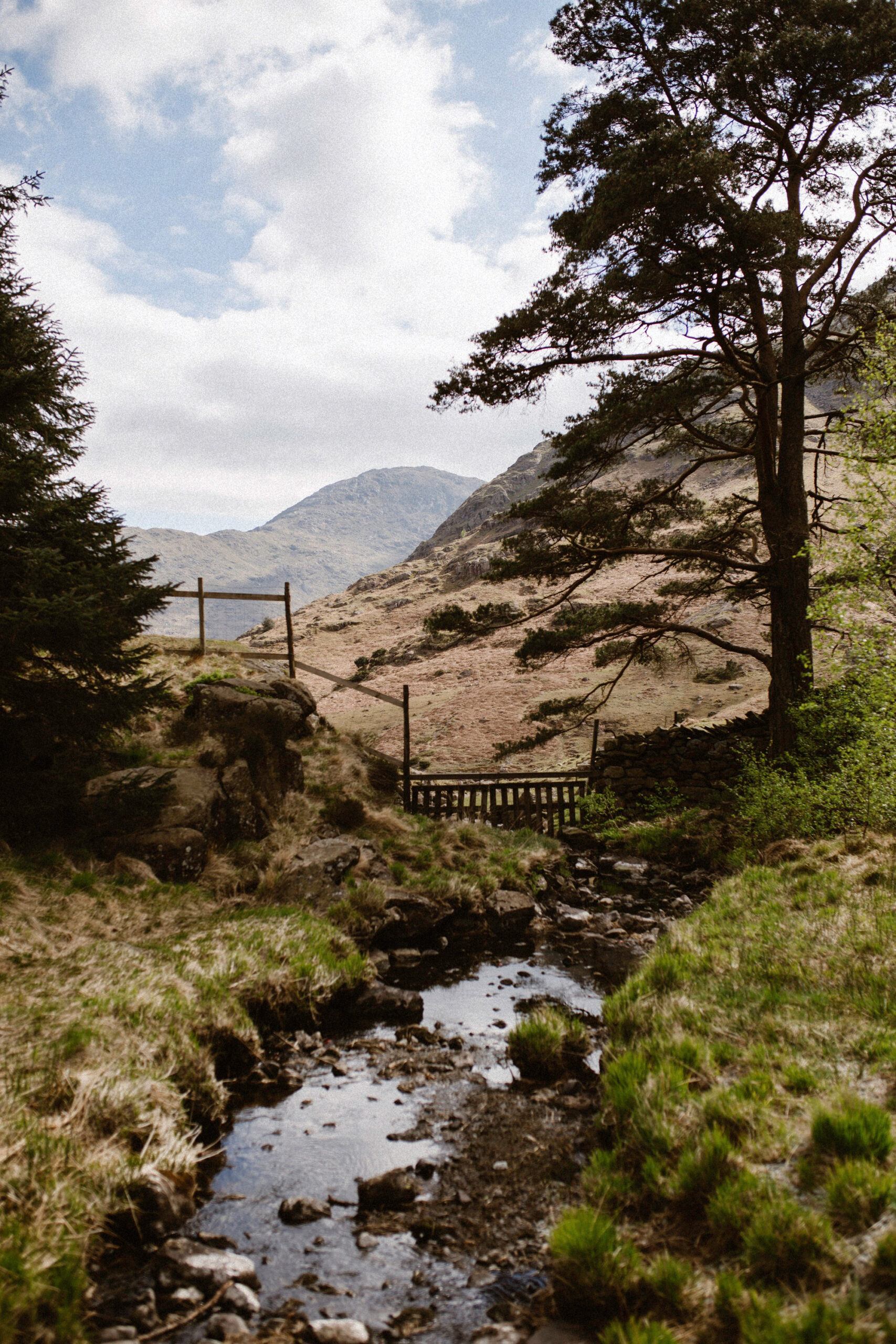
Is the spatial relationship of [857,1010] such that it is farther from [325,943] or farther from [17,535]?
[17,535]

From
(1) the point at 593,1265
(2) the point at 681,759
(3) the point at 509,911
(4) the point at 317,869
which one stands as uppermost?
(2) the point at 681,759

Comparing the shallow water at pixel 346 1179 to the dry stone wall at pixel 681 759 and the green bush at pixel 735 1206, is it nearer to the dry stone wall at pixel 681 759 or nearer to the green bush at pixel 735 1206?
the green bush at pixel 735 1206

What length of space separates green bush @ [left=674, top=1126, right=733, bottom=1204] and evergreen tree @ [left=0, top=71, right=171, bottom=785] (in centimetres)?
769

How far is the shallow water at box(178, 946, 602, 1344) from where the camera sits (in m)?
3.88

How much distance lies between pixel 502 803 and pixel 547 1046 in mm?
9446

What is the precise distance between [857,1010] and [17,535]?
33.0 ft

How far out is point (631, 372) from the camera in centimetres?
1455

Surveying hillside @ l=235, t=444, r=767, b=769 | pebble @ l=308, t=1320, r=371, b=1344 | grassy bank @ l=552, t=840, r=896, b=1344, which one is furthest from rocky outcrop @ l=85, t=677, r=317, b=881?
pebble @ l=308, t=1320, r=371, b=1344

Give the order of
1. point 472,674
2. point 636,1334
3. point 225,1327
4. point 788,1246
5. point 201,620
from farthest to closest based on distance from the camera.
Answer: point 472,674
point 201,620
point 225,1327
point 788,1246
point 636,1334

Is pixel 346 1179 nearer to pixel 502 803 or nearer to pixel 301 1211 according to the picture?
pixel 301 1211

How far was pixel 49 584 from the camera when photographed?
866cm

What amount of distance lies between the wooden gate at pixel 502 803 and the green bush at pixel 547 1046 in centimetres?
828

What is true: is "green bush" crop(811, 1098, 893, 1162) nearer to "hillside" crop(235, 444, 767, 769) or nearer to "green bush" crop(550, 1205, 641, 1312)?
"green bush" crop(550, 1205, 641, 1312)

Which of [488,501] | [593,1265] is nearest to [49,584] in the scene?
[593,1265]
